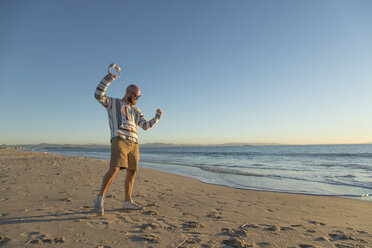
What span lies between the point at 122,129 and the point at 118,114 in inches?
9.5

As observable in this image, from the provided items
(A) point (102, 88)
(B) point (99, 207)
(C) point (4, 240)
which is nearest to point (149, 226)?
(B) point (99, 207)

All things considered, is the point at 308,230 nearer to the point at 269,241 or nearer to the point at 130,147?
the point at 269,241

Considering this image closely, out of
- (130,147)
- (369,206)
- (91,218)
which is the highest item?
(130,147)

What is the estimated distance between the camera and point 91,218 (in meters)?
2.93

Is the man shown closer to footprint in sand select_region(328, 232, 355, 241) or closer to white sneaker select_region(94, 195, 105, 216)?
white sneaker select_region(94, 195, 105, 216)

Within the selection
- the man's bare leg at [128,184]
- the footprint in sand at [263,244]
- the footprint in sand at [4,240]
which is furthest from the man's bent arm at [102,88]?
the footprint in sand at [263,244]

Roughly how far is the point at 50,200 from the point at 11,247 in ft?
6.63

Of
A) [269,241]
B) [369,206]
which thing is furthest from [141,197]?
[369,206]

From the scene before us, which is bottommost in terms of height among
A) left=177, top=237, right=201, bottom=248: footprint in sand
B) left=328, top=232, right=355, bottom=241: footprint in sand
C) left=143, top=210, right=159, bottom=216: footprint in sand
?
left=328, top=232, right=355, bottom=241: footprint in sand

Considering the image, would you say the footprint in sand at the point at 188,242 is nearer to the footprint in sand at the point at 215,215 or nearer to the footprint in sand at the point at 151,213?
the footprint in sand at the point at 215,215

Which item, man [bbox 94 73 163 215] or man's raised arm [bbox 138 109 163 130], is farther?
man's raised arm [bbox 138 109 163 130]

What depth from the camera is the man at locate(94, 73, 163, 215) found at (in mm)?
3078

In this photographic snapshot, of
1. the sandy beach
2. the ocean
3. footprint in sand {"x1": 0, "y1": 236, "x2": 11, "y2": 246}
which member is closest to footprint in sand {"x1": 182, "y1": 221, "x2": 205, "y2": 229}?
the sandy beach

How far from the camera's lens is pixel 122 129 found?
128 inches
